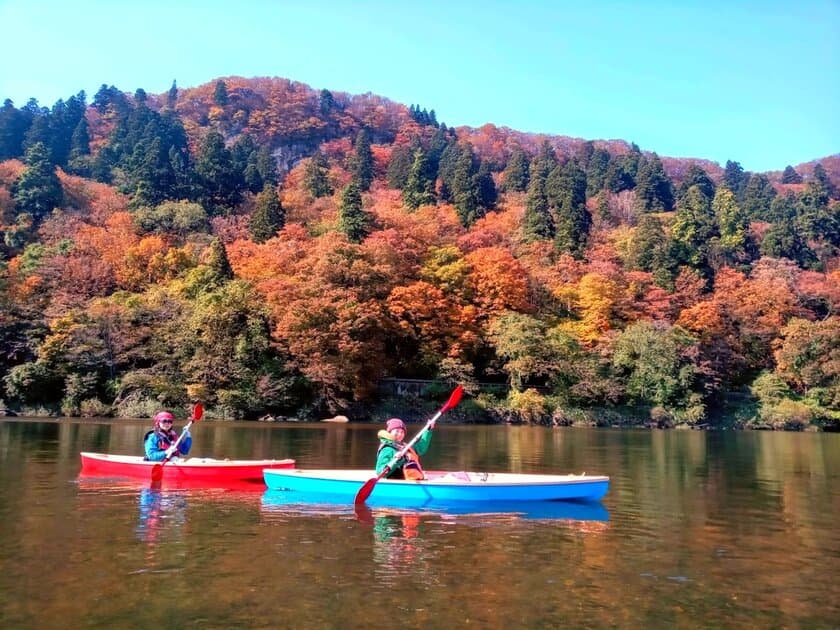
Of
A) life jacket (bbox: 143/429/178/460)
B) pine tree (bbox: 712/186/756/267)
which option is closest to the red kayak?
life jacket (bbox: 143/429/178/460)

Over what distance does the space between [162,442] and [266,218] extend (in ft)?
139

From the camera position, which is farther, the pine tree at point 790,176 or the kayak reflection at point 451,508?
the pine tree at point 790,176

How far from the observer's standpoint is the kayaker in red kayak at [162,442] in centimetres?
1612

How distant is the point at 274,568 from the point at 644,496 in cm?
928

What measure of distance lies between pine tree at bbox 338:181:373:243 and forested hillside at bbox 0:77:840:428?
0.19 meters

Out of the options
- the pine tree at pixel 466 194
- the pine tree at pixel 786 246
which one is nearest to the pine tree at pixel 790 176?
the pine tree at pixel 786 246

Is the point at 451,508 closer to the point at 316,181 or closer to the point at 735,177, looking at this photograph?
the point at 316,181

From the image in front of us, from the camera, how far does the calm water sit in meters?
7.16

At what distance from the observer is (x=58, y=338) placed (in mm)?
40281

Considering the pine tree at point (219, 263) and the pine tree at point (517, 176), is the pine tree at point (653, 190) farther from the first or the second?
the pine tree at point (219, 263)

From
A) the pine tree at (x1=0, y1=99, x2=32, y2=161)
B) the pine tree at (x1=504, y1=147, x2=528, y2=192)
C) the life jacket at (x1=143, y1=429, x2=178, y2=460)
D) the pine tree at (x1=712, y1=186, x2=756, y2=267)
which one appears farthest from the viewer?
the pine tree at (x1=504, y1=147, x2=528, y2=192)

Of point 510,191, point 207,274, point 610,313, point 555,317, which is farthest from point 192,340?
point 510,191

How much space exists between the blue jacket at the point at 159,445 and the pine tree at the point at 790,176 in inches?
4141

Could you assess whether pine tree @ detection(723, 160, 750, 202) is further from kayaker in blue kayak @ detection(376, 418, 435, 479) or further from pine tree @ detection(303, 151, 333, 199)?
kayaker in blue kayak @ detection(376, 418, 435, 479)
